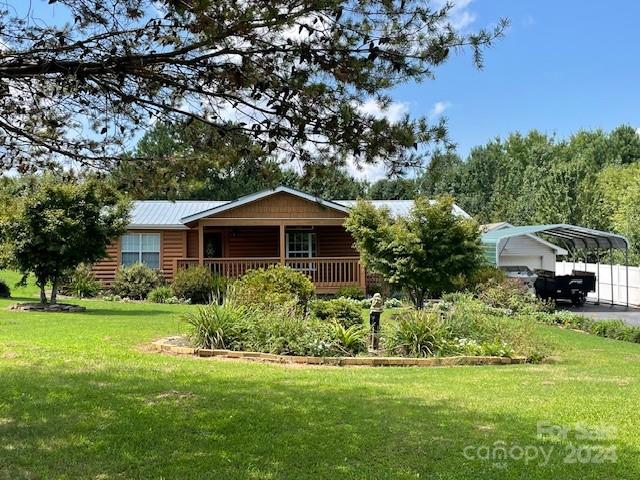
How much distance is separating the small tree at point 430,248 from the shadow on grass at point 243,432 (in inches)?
350

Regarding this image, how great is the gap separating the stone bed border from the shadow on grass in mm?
1993

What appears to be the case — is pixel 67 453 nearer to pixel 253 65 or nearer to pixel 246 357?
pixel 253 65

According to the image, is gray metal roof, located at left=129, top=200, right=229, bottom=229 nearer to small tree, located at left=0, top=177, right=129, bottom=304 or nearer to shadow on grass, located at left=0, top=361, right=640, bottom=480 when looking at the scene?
small tree, located at left=0, top=177, right=129, bottom=304

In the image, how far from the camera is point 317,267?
22.5m

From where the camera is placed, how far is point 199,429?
5277mm

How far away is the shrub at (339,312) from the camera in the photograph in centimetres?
1141

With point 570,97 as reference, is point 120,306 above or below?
below

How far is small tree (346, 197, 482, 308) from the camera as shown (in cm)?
1594

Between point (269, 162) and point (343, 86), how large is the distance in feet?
3.78

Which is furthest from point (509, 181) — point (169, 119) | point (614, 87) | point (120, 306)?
point (169, 119)

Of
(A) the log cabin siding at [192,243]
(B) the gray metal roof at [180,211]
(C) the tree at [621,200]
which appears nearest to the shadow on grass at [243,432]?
(B) the gray metal roof at [180,211]

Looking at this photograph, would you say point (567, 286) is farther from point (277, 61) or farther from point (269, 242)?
point (277, 61)

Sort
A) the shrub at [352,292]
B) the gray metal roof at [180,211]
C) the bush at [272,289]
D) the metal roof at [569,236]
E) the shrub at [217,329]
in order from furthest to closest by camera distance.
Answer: the gray metal roof at [180,211]
the metal roof at [569,236]
the shrub at [352,292]
the bush at [272,289]
the shrub at [217,329]

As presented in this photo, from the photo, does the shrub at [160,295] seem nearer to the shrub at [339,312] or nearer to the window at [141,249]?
the window at [141,249]
